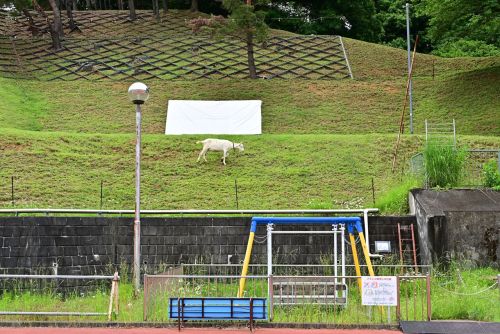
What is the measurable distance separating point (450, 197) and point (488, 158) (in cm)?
642

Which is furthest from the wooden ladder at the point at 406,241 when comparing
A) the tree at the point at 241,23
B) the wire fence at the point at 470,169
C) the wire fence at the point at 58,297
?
the tree at the point at 241,23

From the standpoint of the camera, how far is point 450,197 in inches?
639

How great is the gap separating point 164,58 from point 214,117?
14.4 m

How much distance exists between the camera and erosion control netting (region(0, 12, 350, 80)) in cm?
3944

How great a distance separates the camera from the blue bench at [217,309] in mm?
10961

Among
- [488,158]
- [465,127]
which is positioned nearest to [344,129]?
[465,127]

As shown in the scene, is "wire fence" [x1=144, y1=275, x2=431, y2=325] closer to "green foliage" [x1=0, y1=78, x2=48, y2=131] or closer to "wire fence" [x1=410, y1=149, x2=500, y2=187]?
"wire fence" [x1=410, y1=149, x2=500, y2=187]

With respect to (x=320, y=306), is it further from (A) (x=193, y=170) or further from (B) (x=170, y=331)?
(A) (x=193, y=170)

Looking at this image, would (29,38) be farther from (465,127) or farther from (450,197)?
(450,197)

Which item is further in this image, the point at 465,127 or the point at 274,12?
the point at 274,12

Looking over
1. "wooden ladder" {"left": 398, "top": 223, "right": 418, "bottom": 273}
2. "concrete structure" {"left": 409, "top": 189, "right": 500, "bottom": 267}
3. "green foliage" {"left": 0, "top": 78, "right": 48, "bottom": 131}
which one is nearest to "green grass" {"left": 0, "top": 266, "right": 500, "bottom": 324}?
"concrete structure" {"left": 409, "top": 189, "right": 500, "bottom": 267}

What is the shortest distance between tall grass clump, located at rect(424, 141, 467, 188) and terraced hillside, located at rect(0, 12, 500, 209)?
2766 mm

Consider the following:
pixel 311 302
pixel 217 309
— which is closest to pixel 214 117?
pixel 311 302

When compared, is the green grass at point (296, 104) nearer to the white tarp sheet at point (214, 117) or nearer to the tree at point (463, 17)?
the white tarp sheet at point (214, 117)
